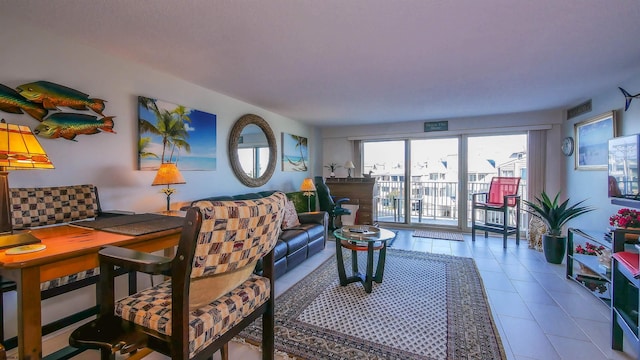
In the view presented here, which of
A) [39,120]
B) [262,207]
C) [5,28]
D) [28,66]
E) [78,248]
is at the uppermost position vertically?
[5,28]

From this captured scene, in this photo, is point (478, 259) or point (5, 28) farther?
point (478, 259)

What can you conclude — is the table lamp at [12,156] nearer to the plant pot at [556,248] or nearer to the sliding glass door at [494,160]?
the plant pot at [556,248]

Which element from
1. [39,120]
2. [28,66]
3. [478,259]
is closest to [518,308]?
[478,259]

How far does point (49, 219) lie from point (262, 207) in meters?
1.66

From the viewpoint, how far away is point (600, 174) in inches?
131

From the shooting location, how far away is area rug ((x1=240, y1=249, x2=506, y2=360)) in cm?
177

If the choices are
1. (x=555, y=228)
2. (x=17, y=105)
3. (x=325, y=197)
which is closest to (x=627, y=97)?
(x=555, y=228)

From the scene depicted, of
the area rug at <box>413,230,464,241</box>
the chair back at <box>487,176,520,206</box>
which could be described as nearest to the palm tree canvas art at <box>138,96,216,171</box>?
the area rug at <box>413,230,464,241</box>

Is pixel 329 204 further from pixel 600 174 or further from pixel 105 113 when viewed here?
pixel 600 174

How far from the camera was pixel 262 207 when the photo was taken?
1170 mm

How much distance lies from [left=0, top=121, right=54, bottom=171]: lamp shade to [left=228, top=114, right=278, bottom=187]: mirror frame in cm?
239

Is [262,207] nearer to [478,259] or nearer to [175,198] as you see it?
[175,198]

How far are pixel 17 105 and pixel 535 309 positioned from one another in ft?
13.7

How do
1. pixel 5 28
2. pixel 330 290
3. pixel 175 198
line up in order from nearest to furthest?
1. pixel 5 28
2. pixel 330 290
3. pixel 175 198
